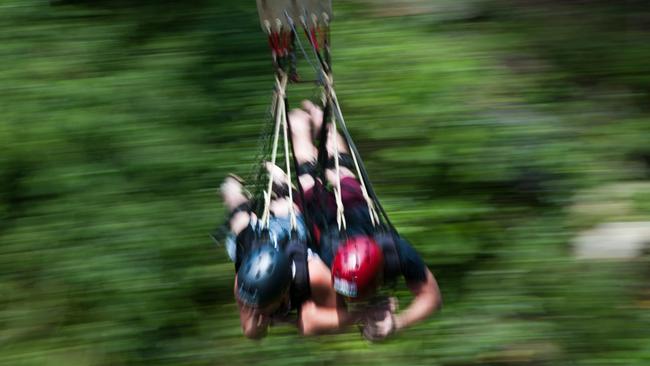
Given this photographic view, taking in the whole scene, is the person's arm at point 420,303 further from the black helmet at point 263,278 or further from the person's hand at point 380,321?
the black helmet at point 263,278

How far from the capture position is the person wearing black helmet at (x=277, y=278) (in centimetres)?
266

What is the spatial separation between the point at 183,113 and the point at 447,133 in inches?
45.3

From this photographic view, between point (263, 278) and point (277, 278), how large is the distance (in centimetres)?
4

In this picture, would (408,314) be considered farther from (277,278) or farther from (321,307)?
(277,278)

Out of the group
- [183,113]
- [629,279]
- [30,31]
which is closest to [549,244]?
[629,279]

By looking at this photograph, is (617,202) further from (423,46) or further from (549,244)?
(423,46)

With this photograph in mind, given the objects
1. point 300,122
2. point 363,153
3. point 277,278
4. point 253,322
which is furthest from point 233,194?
point 363,153

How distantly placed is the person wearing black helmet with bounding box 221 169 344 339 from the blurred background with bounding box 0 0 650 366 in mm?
1095

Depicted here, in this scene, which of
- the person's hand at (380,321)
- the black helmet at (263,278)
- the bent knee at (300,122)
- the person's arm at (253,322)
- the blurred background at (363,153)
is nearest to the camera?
the black helmet at (263,278)

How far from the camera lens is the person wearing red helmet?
2672mm

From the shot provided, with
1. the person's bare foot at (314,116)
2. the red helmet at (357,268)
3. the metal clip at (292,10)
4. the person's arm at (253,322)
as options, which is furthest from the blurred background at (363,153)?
the metal clip at (292,10)

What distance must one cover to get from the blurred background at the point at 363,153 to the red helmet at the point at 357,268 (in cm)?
128

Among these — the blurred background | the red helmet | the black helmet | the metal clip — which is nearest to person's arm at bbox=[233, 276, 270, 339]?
the black helmet

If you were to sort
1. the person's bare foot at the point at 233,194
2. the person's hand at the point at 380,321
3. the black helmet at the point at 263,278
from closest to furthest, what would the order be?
the black helmet at the point at 263,278
the person's hand at the point at 380,321
the person's bare foot at the point at 233,194
